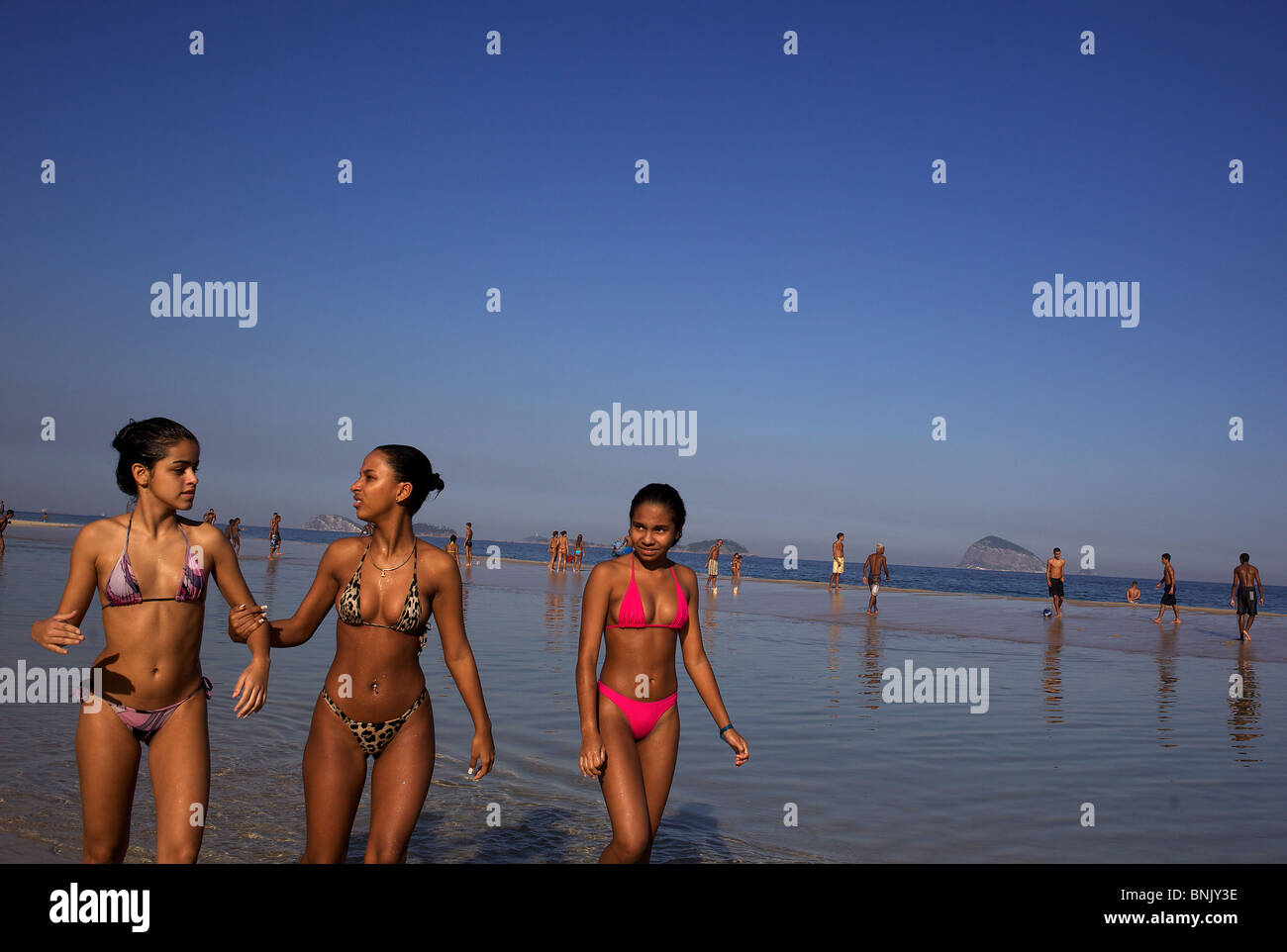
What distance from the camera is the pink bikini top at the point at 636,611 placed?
5.31 metres

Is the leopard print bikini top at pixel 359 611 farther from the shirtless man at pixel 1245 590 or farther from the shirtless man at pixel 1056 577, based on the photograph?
the shirtless man at pixel 1056 577

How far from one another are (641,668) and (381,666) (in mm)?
1356

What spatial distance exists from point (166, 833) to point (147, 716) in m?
0.50

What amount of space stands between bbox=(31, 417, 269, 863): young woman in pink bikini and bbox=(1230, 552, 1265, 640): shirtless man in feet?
87.9

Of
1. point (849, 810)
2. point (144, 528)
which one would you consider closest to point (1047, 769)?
point (849, 810)

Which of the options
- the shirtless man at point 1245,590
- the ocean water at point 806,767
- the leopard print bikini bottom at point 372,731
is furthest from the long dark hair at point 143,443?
the shirtless man at point 1245,590

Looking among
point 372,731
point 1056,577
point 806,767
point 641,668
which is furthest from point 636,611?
point 1056,577

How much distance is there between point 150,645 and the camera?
4391mm

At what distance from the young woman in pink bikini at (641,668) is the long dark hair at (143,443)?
2.06 meters

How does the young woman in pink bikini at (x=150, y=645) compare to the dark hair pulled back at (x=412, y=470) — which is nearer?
the young woman in pink bikini at (x=150, y=645)

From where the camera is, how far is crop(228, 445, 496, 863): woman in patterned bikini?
14.8 feet

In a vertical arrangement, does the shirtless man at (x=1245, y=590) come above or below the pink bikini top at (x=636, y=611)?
below

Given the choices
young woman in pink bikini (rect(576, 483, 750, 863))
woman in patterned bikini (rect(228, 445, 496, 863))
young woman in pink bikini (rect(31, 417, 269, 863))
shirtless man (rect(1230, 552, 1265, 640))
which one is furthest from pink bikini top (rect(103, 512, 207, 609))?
shirtless man (rect(1230, 552, 1265, 640))
